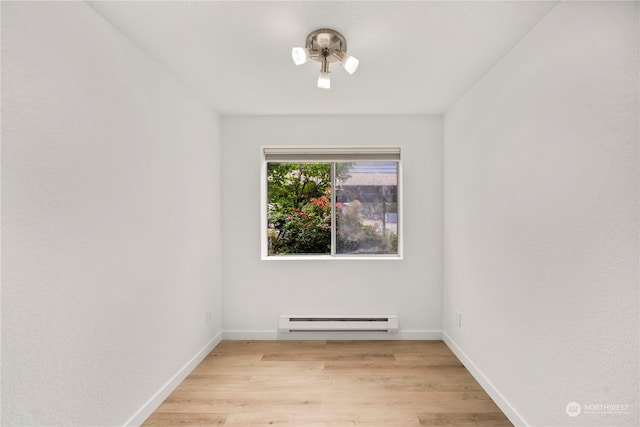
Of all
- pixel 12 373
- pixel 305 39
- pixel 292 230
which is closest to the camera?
pixel 12 373

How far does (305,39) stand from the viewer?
1837 millimetres

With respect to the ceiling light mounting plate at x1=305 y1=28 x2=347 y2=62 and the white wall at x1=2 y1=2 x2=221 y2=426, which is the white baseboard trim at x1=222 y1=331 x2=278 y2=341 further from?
the ceiling light mounting plate at x1=305 y1=28 x2=347 y2=62

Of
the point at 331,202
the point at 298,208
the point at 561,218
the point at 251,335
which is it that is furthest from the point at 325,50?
the point at 251,335

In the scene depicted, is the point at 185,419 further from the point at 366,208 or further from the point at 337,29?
the point at 337,29

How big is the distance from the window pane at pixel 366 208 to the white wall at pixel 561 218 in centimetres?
114

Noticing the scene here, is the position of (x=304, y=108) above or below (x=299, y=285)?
above

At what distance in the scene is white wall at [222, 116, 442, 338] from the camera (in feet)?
10.8

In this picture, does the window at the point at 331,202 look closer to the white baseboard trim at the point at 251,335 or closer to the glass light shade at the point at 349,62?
the white baseboard trim at the point at 251,335

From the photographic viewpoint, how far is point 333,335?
331 centimetres

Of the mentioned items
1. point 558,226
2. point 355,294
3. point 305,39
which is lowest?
point 355,294

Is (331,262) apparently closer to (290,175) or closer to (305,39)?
(290,175)

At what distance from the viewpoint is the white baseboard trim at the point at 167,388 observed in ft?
6.37

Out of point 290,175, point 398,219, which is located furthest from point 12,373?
point 398,219

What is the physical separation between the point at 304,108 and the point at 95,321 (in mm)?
2400
